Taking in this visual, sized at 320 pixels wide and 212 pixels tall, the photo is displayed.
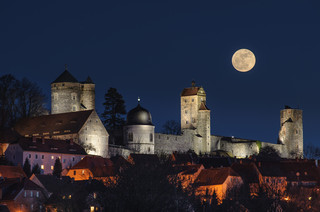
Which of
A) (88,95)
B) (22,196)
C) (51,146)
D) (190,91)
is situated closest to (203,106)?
(190,91)

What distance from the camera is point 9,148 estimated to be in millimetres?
73688

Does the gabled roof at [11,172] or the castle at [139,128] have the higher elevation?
the castle at [139,128]

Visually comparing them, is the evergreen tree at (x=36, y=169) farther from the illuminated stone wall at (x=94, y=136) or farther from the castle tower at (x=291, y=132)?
the castle tower at (x=291, y=132)

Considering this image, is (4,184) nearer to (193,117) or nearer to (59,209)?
(59,209)

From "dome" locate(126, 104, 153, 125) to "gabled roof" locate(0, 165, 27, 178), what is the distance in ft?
73.2

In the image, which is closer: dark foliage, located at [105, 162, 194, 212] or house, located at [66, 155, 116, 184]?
dark foliage, located at [105, 162, 194, 212]

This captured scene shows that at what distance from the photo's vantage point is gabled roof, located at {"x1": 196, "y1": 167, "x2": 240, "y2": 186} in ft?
215

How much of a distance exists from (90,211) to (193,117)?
48.0m

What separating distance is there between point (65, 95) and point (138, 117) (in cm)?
854

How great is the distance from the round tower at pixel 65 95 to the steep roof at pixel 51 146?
13.7 m

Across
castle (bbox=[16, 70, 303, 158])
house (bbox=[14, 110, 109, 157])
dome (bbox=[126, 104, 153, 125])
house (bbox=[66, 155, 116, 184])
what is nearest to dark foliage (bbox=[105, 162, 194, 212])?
house (bbox=[66, 155, 116, 184])

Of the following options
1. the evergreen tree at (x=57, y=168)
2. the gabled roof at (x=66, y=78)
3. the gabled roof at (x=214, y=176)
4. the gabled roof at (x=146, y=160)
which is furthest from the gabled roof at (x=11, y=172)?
the gabled roof at (x=66, y=78)

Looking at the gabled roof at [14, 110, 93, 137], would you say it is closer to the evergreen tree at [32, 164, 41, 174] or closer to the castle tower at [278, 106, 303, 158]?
the evergreen tree at [32, 164, 41, 174]

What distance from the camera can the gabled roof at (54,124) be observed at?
3223 inches
